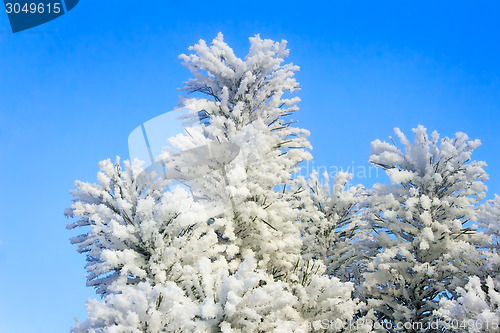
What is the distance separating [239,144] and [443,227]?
5.41 m

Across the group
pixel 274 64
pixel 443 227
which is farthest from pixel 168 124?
pixel 443 227

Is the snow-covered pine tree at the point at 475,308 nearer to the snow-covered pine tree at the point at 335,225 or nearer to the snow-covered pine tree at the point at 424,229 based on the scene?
the snow-covered pine tree at the point at 424,229

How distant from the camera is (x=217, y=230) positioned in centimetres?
Answer: 998

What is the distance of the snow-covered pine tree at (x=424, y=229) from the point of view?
9.87 m

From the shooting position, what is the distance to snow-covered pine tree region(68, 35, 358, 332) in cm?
647

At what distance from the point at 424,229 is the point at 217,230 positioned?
5.06 m

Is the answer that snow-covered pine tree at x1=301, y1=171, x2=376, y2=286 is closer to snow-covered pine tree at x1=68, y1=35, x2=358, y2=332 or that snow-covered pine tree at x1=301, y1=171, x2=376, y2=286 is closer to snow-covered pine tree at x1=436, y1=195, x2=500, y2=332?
snow-covered pine tree at x1=68, y1=35, x2=358, y2=332

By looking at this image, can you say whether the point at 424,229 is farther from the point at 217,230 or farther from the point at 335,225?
the point at 217,230

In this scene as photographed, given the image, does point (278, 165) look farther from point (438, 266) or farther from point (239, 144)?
point (438, 266)

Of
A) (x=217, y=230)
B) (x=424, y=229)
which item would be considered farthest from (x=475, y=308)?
(x=217, y=230)

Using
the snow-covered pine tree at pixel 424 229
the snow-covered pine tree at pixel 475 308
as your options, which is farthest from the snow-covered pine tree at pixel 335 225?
the snow-covered pine tree at pixel 475 308

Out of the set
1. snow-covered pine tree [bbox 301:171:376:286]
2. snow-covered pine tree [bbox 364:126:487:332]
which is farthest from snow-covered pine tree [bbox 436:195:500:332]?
snow-covered pine tree [bbox 301:171:376:286]

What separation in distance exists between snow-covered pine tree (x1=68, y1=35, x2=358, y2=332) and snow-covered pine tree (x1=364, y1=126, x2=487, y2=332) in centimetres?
171

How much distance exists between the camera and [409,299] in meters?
10.1
